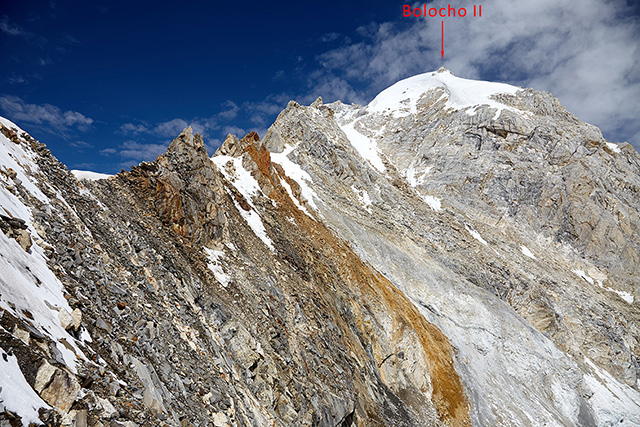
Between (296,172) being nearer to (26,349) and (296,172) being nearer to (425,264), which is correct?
(425,264)

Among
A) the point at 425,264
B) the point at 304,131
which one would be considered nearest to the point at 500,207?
the point at 425,264

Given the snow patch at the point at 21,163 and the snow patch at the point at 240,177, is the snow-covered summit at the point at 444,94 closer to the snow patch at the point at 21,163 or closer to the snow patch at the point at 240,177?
the snow patch at the point at 240,177

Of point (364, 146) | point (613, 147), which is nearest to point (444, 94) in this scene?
point (364, 146)

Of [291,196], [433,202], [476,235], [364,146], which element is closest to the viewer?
[291,196]

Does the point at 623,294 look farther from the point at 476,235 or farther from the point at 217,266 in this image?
the point at 217,266

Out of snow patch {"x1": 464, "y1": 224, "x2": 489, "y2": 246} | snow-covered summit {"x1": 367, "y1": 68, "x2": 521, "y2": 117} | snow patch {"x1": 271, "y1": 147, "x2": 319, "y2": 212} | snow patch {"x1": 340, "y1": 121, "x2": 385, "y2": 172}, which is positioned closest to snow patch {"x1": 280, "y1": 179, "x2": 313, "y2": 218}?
snow patch {"x1": 271, "y1": 147, "x2": 319, "y2": 212}

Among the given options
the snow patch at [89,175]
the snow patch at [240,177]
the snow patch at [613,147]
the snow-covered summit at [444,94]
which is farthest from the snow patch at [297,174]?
the snow patch at [613,147]
